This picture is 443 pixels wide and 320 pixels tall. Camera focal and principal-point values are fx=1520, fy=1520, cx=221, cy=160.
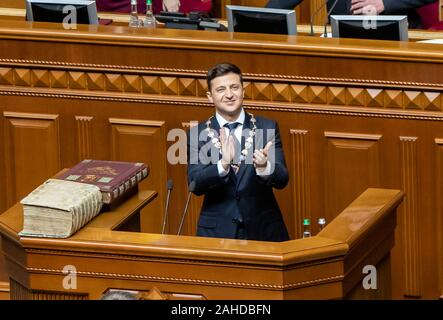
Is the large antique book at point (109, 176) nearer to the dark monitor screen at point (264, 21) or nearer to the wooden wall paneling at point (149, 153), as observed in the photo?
the wooden wall paneling at point (149, 153)

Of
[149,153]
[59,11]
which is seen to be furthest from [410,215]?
[59,11]

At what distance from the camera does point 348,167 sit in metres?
6.62

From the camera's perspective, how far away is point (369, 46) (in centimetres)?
662

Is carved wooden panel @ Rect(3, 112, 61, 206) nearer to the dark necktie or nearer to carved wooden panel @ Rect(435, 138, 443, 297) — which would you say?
the dark necktie

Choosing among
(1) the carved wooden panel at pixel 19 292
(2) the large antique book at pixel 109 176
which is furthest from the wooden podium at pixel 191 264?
(2) the large antique book at pixel 109 176

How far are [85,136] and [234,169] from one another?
135 cm

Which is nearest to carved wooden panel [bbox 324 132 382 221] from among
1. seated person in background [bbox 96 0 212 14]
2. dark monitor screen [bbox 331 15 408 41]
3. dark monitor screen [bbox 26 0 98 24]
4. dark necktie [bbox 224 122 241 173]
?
dark monitor screen [bbox 331 15 408 41]

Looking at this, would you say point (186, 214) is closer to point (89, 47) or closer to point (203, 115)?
point (203, 115)

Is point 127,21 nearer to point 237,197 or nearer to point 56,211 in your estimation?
point 237,197

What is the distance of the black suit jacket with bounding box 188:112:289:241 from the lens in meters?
5.85

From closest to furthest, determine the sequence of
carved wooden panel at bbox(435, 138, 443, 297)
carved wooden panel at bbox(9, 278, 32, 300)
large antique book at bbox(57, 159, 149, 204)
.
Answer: carved wooden panel at bbox(9, 278, 32, 300) < large antique book at bbox(57, 159, 149, 204) < carved wooden panel at bbox(435, 138, 443, 297)

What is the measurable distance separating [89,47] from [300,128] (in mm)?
1071

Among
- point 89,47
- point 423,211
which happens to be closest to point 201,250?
point 423,211

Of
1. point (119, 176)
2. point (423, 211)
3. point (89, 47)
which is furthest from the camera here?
point (89, 47)
